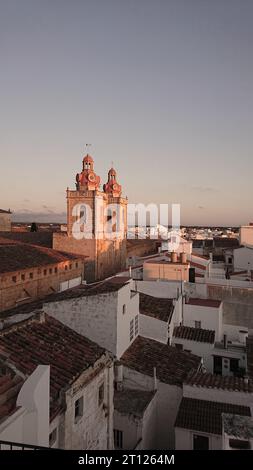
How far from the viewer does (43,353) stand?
991 cm

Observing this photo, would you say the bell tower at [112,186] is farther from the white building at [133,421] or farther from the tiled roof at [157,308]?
the white building at [133,421]

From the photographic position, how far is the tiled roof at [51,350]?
8.82 m

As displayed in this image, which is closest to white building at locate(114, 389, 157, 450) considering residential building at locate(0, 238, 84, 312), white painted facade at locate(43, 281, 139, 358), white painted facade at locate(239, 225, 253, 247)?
white painted facade at locate(43, 281, 139, 358)

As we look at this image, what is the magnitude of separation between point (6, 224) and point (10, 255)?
3712 cm

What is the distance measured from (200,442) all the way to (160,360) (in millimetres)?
3859

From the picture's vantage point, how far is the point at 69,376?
910cm

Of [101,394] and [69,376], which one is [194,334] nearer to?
[101,394]

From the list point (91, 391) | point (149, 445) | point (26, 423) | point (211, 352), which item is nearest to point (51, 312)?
point (91, 391)

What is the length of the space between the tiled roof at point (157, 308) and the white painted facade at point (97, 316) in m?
4.33

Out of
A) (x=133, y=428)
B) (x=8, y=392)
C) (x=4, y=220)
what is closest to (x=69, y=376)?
(x=8, y=392)

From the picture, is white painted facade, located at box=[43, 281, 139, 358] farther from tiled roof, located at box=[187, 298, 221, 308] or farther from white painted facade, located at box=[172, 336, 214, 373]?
tiled roof, located at box=[187, 298, 221, 308]

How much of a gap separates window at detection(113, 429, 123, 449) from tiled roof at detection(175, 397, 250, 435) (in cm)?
206

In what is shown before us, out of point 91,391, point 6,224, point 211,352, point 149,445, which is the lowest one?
point 149,445
